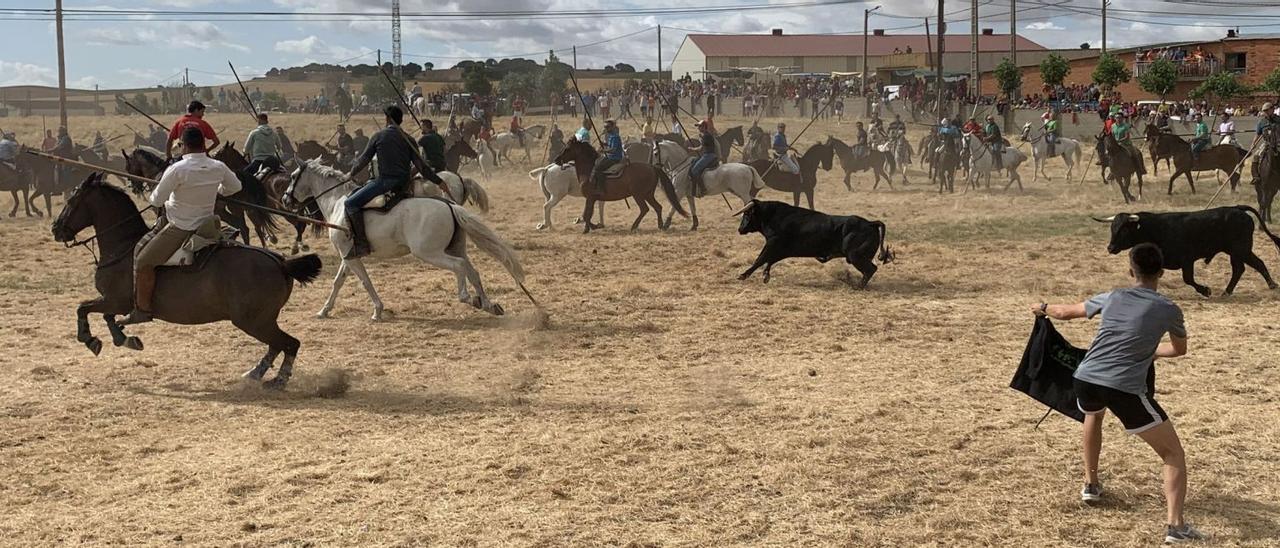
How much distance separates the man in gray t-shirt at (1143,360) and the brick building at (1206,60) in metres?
55.8

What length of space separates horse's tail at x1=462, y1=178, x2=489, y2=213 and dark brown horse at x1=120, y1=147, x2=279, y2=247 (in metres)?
2.36

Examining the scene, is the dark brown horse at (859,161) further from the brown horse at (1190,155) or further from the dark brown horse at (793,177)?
the brown horse at (1190,155)

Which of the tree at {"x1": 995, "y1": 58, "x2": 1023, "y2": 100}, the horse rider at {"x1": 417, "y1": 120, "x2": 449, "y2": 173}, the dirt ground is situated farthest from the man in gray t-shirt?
the tree at {"x1": 995, "y1": 58, "x2": 1023, "y2": 100}

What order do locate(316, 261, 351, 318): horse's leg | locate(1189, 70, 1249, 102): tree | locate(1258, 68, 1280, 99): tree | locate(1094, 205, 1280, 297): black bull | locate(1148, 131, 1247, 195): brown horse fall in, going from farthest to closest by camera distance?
locate(1258, 68, 1280, 99): tree
locate(1189, 70, 1249, 102): tree
locate(1148, 131, 1247, 195): brown horse
locate(1094, 205, 1280, 297): black bull
locate(316, 261, 351, 318): horse's leg

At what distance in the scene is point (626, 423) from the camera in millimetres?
7855

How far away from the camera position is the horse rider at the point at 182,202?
8.42m

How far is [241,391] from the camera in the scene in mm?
8820

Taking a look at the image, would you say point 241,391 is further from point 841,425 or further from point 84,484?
point 841,425

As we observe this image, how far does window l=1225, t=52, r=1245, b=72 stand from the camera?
5988 centimetres

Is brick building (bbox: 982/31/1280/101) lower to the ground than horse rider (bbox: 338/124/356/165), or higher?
higher

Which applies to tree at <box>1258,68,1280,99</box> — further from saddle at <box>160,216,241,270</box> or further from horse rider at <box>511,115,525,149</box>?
saddle at <box>160,216,241,270</box>

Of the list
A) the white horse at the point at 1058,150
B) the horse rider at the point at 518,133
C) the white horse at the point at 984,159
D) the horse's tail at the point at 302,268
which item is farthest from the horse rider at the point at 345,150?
the horse's tail at the point at 302,268

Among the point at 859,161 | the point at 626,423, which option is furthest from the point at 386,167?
the point at 859,161

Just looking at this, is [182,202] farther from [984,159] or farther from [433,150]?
[984,159]
